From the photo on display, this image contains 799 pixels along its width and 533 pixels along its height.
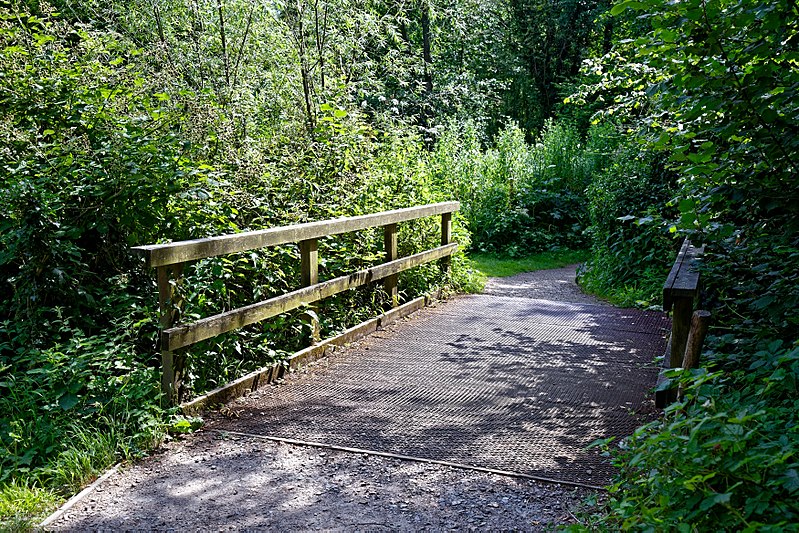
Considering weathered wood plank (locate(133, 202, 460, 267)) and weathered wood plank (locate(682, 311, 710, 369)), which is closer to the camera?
weathered wood plank (locate(682, 311, 710, 369))

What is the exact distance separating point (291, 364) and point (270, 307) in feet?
1.88

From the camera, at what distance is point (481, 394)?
5.51 meters

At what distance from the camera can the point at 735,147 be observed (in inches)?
162

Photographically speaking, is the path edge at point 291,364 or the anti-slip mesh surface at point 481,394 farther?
the path edge at point 291,364

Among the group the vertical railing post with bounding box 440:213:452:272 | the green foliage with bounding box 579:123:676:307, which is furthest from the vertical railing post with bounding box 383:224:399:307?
the green foliage with bounding box 579:123:676:307

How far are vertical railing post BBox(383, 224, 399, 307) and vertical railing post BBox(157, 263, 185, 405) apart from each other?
340 centimetres

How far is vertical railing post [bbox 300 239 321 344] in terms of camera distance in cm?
627

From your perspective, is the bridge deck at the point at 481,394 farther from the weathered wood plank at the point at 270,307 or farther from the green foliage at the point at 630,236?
the green foliage at the point at 630,236

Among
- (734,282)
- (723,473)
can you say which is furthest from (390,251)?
(723,473)

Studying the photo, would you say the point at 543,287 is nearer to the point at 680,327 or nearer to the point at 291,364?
the point at 291,364

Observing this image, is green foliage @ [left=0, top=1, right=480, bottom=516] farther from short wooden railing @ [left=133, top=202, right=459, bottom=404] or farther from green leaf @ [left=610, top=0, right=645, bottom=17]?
green leaf @ [left=610, top=0, right=645, bottom=17]

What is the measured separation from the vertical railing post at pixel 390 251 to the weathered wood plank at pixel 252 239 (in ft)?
0.56

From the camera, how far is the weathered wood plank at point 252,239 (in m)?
4.54

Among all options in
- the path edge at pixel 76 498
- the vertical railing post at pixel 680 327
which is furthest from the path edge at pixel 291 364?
the vertical railing post at pixel 680 327
